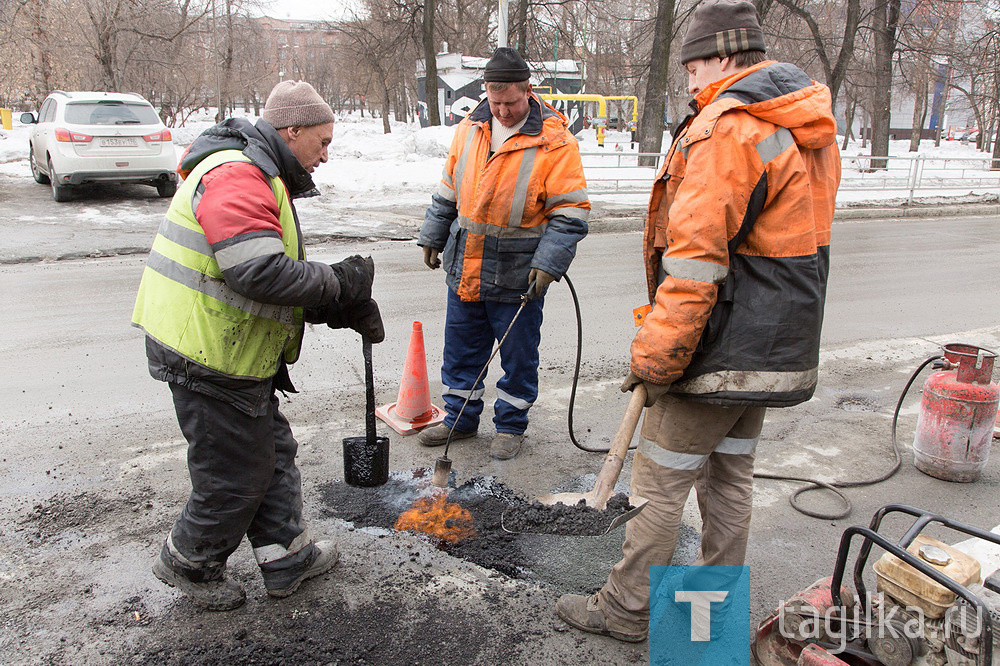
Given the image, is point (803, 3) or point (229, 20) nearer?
point (803, 3)

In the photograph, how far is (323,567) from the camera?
2.94 m

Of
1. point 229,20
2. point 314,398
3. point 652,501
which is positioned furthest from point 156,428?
point 229,20

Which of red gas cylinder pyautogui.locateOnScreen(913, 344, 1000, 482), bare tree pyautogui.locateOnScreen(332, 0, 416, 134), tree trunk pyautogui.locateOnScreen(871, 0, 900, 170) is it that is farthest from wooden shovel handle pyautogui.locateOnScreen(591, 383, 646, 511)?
bare tree pyautogui.locateOnScreen(332, 0, 416, 134)

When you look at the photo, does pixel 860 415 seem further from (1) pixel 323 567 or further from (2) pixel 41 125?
(2) pixel 41 125

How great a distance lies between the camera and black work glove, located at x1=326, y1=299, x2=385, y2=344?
2959 millimetres

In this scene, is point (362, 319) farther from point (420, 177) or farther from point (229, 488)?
point (420, 177)

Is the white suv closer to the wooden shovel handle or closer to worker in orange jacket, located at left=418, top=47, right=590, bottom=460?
worker in orange jacket, located at left=418, top=47, right=590, bottom=460

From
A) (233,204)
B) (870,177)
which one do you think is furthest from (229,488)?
(870,177)

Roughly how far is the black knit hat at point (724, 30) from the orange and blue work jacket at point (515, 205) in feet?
4.67

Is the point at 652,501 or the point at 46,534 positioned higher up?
the point at 652,501

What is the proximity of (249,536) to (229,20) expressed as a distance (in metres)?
37.4

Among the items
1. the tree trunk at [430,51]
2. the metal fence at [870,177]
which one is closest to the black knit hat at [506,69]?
the metal fence at [870,177]

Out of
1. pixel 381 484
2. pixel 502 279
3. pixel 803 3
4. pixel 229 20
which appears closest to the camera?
pixel 381 484

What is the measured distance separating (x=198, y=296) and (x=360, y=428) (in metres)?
2.04
